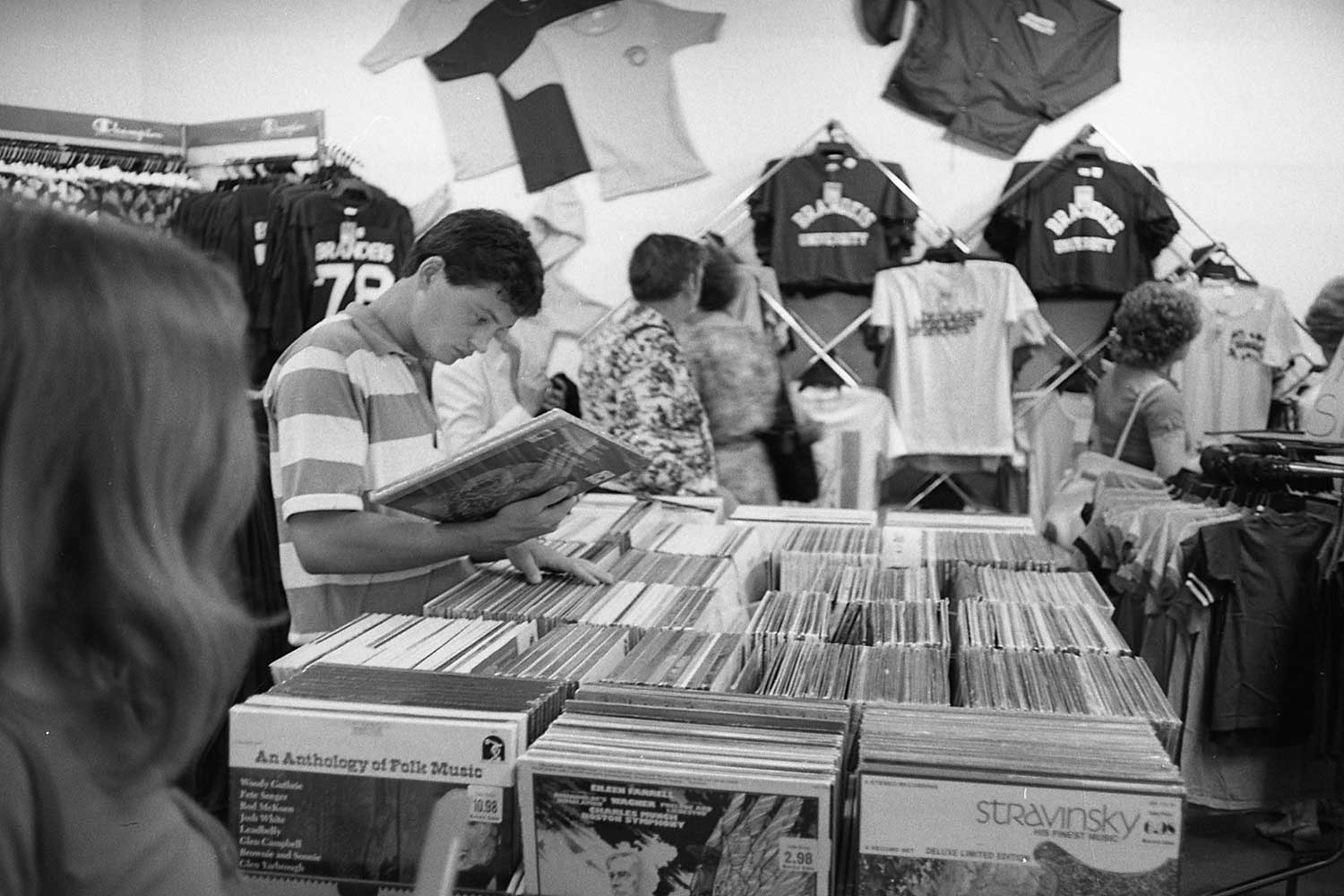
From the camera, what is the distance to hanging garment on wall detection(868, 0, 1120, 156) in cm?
525

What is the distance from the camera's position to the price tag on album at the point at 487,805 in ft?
3.81

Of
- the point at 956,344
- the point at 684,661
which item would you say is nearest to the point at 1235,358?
the point at 956,344

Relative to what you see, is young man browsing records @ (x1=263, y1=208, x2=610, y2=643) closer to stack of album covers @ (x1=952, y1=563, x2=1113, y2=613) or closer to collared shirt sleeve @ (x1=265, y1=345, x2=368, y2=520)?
collared shirt sleeve @ (x1=265, y1=345, x2=368, y2=520)

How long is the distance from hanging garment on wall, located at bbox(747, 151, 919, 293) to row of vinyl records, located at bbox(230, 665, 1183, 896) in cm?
412

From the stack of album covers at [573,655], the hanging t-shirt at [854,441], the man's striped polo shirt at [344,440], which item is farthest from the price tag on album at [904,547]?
the hanging t-shirt at [854,441]

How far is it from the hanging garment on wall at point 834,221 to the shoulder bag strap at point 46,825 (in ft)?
15.8

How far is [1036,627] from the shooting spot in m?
1.62

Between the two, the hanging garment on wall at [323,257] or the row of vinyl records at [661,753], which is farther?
the hanging garment on wall at [323,257]

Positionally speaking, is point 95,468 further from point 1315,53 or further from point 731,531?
point 1315,53

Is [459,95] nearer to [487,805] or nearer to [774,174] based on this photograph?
[774,174]

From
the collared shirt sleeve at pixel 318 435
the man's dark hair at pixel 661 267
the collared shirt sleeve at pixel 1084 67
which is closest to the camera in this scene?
the collared shirt sleeve at pixel 318 435

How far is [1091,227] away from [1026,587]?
11.8 ft

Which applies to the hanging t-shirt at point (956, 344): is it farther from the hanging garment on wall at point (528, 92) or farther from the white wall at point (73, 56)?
the white wall at point (73, 56)

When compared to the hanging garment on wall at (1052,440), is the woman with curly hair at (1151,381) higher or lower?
higher
